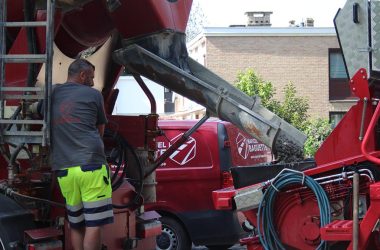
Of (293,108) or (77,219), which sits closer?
(77,219)

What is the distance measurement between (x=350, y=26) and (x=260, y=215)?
1.61m

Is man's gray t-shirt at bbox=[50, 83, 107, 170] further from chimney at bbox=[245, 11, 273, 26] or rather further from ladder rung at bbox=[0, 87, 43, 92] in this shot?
chimney at bbox=[245, 11, 273, 26]

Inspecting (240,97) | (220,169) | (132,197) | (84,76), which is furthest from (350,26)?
(220,169)

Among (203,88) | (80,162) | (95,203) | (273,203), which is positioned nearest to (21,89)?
(80,162)

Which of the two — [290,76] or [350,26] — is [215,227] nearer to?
[350,26]

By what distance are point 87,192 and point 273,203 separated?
1461mm

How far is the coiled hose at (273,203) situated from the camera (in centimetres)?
453

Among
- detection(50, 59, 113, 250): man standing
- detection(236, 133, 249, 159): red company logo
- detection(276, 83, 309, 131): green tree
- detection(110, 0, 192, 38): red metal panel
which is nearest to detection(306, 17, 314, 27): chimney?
detection(276, 83, 309, 131): green tree

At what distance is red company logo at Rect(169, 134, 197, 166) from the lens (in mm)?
8406

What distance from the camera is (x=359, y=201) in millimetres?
4410

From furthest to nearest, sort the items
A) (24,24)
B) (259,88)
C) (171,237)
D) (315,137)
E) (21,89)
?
(259,88), (315,137), (171,237), (24,24), (21,89)

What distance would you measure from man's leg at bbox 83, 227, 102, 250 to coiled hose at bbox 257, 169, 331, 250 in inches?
50.1

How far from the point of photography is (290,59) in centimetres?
2841

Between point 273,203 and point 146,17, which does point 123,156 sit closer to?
point 146,17
